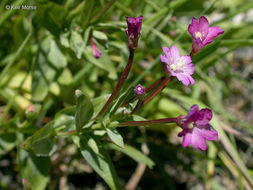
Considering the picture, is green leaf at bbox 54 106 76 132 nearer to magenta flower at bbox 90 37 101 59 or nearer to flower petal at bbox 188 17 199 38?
magenta flower at bbox 90 37 101 59

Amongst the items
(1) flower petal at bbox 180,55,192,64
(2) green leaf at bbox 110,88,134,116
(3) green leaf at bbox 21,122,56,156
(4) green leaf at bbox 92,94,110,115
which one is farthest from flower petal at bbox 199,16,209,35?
(3) green leaf at bbox 21,122,56,156

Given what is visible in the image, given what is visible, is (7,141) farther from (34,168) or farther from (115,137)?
(115,137)

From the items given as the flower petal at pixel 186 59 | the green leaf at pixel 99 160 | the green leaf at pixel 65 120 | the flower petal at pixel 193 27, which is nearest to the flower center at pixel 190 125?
the flower petal at pixel 186 59

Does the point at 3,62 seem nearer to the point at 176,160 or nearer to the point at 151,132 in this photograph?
the point at 151,132

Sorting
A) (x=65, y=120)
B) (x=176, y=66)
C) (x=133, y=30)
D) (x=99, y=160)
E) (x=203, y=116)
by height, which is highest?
(x=133, y=30)

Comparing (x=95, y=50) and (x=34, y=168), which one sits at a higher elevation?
(x=95, y=50)

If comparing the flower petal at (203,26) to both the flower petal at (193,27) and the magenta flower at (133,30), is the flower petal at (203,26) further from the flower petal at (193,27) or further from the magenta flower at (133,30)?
the magenta flower at (133,30)

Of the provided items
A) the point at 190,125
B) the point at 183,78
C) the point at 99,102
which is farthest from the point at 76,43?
the point at 190,125
